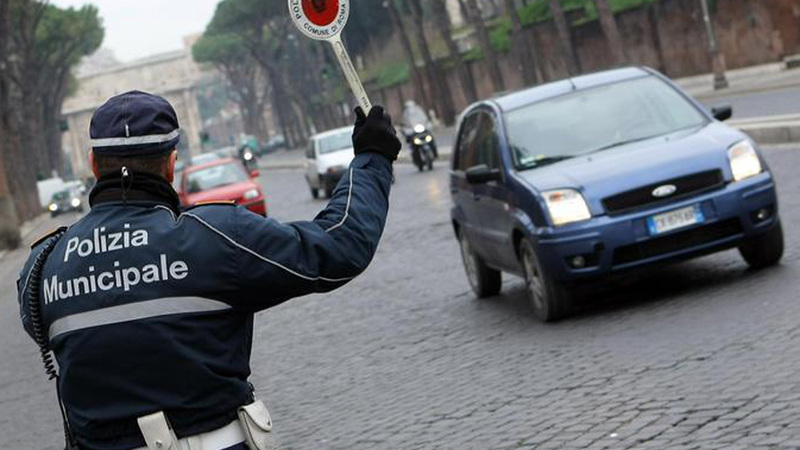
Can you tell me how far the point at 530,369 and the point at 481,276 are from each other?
12.6 ft

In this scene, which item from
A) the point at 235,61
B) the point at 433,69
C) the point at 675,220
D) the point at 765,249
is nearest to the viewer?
the point at 675,220

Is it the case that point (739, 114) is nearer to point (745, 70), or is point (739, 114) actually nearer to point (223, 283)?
point (745, 70)

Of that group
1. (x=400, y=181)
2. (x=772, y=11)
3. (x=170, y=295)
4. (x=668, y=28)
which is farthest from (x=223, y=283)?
(x=668, y=28)

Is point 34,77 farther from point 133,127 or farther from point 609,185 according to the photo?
point 133,127

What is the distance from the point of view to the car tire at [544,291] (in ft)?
36.3

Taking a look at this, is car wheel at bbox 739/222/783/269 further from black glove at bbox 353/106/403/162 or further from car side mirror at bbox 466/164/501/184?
black glove at bbox 353/106/403/162

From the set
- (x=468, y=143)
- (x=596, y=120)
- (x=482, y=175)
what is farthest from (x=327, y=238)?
(x=468, y=143)

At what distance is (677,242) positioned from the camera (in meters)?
11.0

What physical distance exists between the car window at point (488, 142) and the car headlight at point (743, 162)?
1.73 meters

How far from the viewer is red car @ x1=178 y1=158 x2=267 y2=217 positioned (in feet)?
106

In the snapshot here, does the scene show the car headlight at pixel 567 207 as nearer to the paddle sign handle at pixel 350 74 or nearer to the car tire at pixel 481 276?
the car tire at pixel 481 276

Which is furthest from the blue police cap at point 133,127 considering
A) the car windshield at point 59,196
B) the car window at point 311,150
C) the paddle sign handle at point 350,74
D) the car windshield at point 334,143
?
the car windshield at point 59,196

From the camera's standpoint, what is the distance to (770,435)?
681cm

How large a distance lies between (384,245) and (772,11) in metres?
27.6
